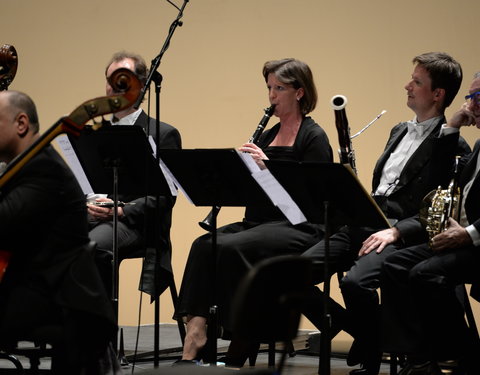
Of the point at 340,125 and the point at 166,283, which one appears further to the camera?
the point at 166,283

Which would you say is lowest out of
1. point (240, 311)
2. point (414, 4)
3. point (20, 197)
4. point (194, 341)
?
point (194, 341)

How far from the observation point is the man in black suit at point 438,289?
329 cm

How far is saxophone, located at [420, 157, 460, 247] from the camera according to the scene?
3.36 metres

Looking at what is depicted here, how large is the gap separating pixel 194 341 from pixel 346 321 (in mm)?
693

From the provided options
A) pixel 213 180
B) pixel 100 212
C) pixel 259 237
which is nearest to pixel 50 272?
pixel 213 180

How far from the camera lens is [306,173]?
3.20 m

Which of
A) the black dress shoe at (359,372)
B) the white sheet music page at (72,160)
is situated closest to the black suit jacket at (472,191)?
the black dress shoe at (359,372)

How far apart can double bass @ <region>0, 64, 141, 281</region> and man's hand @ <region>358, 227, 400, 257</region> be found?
130 centimetres

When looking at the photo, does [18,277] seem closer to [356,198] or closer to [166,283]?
[356,198]

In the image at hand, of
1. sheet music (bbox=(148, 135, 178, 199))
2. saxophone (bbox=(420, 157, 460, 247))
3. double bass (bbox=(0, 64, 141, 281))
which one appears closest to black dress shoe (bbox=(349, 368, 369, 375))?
saxophone (bbox=(420, 157, 460, 247))

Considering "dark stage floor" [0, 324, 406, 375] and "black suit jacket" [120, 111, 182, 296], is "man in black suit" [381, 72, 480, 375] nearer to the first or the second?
"dark stage floor" [0, 324, 406, 375]

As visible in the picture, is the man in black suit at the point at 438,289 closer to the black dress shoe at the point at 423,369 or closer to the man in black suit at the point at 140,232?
the black dress shoe at the point at 423,369

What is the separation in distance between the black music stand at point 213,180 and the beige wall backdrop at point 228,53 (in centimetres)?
197

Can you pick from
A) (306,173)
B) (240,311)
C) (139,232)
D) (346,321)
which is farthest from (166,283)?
(240,311)
